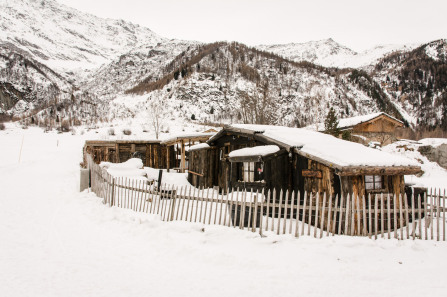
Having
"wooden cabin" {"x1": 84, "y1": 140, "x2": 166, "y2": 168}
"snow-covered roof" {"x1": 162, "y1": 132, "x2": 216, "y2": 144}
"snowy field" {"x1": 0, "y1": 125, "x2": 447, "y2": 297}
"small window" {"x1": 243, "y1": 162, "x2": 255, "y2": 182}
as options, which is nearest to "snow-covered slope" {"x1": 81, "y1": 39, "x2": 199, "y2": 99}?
"wooden cabin" {"x1": 84, "y1": 140, "x2": 166, "y2": 168}

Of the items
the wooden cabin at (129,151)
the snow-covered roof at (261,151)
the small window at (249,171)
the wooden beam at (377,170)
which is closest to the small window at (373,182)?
the wooden beam at (377,170)

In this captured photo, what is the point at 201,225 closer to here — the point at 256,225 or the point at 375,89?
the point at 256,225

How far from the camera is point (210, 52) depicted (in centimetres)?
8050

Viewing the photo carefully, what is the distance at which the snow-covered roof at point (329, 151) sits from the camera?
865 cm

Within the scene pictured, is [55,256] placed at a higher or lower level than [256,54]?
lower

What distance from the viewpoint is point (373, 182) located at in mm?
9242

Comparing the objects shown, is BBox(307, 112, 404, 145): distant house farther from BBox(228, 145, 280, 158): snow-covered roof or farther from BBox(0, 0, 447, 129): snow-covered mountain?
BBox(228, 145, 280, 158): snow-covered roof

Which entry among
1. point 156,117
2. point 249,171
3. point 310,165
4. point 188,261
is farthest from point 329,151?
point 156,117

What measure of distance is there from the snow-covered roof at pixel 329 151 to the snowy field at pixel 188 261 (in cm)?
256

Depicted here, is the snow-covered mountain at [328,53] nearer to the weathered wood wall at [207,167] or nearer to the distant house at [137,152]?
the distant house at [137,152]

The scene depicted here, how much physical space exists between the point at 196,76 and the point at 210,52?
51.9 feet

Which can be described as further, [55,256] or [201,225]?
[201,225]

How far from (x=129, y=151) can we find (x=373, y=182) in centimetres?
2121

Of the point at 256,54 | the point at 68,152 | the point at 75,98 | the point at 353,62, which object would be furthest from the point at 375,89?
the point at 75,98
